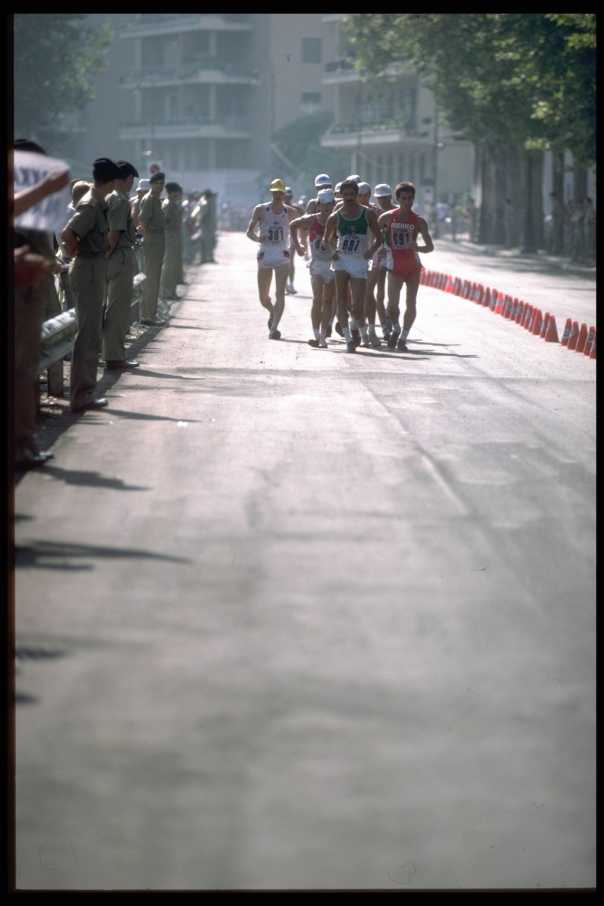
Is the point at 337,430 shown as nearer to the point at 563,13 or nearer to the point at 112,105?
the point at 563,13

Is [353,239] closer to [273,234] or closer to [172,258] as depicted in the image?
[273,234]

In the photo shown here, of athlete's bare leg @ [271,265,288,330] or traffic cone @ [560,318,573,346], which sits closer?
athlete's bare leg @ [271,265,288,330]

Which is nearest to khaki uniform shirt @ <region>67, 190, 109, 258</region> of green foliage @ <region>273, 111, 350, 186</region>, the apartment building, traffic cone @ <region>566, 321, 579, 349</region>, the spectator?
the spectator

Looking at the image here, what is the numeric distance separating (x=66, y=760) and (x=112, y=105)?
490 ft

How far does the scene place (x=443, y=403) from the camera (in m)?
17.3

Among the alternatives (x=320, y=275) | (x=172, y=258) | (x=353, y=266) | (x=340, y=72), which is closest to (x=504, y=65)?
(x=172, y=258)

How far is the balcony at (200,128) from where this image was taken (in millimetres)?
140125

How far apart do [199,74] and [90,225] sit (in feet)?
416

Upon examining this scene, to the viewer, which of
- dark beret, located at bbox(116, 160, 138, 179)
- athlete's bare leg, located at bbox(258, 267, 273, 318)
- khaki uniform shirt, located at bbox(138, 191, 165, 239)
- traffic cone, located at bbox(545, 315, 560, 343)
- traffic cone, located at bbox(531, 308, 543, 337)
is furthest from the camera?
traffic cone, located at bbox(531, 308, 543, 337)

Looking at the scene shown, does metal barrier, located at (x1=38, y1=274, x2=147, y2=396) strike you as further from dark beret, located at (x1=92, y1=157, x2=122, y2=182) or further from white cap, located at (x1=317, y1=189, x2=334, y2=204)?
white cap, located at (x1=317, y1=189, x2=334, y2=204)

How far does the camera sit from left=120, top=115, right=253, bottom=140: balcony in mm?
140125

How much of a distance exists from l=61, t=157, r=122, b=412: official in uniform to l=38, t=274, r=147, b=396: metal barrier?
158 mm

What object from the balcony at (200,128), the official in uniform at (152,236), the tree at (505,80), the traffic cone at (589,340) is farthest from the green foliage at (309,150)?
the traffic cone at (589,340)

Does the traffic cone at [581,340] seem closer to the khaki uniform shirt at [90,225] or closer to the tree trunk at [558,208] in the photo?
the khaki uniform shirt at [90,225]
